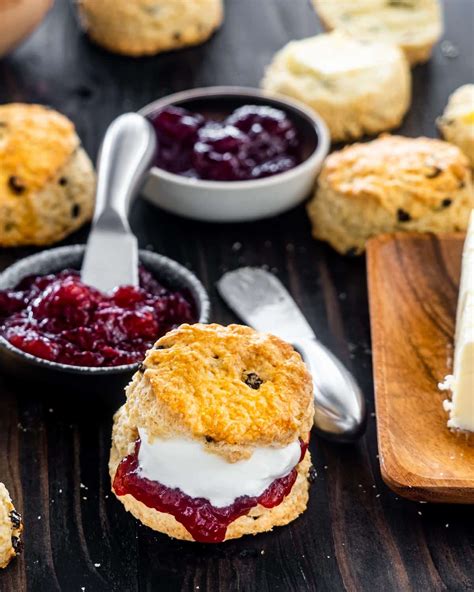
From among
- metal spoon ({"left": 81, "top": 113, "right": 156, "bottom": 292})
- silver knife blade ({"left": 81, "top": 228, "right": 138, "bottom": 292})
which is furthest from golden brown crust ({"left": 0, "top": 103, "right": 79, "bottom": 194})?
silver knife blade ({"left": 81, "top": 228, "right": 138, "bottom": 292})

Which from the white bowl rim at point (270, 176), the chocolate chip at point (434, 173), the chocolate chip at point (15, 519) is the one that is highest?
the chocolate chip at point (15, 519)

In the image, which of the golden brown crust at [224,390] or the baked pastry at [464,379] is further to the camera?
the baked pastry at [464,379]

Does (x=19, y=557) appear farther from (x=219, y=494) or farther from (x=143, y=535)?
(x=219, y=494)

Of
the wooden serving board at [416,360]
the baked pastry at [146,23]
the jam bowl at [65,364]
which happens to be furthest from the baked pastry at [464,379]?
the baked pastry at [146,23]

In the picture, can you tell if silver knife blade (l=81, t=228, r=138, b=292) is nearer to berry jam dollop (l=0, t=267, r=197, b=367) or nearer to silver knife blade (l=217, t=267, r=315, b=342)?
berry jam dollop (l=0, t=267, r=197, b=367)

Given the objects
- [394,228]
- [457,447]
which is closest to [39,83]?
[394,228]

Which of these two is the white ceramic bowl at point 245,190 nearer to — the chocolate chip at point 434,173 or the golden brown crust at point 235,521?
the chocolate chip at point 434,173

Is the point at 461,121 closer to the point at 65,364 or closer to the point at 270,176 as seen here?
the point at 270,176
